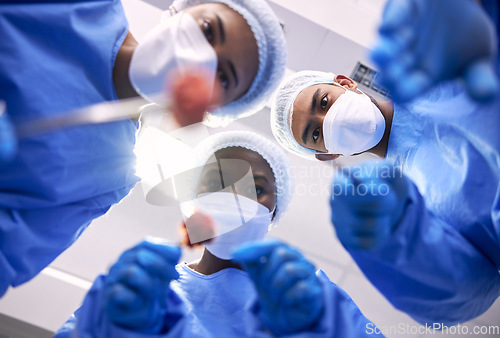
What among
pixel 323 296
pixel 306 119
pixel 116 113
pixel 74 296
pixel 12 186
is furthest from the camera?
pixel 74 296

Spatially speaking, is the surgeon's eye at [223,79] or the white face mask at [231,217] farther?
the white face mask at [231,217]

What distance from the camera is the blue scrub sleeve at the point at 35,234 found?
1.05m

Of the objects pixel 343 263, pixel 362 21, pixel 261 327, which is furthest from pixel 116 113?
pixel 343 263

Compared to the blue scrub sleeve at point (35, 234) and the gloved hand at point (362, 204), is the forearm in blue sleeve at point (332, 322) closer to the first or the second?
the gloved hand at point (362, 204)

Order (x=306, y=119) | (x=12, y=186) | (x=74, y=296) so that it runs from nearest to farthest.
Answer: (x=12, y=186), (x=306, y=119), (x=74, y=296)

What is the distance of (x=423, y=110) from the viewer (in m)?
1.27

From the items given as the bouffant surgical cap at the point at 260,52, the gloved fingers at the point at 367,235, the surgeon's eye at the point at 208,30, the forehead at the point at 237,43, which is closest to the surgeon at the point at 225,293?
the gloved fingers at the point at 367,235

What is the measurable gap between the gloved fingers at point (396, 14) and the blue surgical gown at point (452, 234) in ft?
1.24

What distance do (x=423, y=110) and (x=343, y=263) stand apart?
3.23ft

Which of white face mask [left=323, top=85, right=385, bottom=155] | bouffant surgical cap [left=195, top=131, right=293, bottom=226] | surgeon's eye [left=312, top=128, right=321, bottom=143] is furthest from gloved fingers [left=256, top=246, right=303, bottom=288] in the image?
surgeon's eye [left=312, top=128, right=321, bottom=143]

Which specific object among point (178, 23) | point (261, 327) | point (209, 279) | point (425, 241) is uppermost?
point (178, 23)

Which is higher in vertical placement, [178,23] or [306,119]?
[178,23]

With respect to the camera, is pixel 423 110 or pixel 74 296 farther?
pixel 74 296

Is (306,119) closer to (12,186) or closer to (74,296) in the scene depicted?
(12,186)
